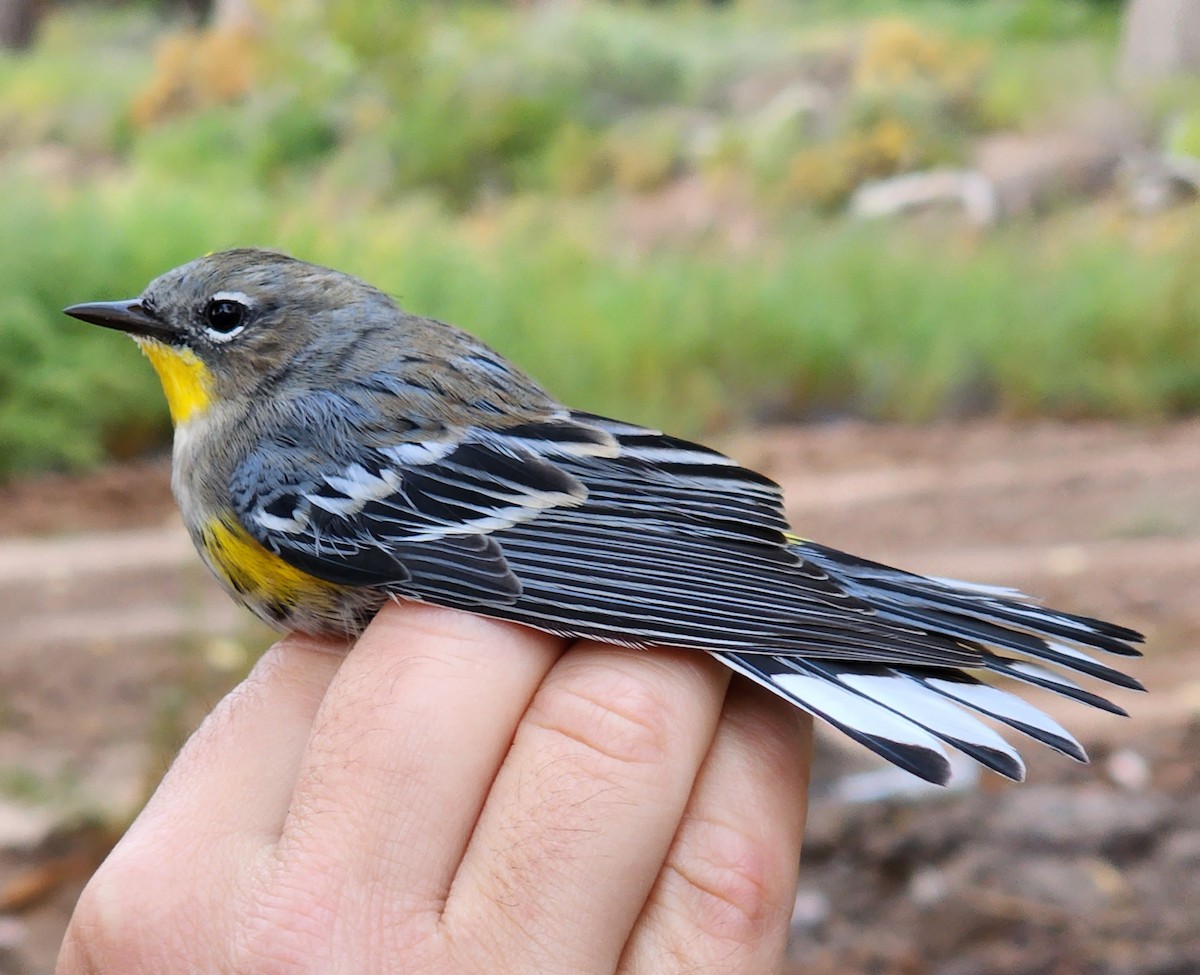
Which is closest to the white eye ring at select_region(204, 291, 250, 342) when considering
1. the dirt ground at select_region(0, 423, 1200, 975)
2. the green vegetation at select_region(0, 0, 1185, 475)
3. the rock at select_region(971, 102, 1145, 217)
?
the dirt ground at select_region(0, 423, 1200, 975)

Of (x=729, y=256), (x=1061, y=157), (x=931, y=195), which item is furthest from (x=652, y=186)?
(x=1061, y=157)

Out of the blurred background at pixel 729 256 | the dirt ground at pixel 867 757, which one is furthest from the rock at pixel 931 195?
the dirt ground at pixel 867 757

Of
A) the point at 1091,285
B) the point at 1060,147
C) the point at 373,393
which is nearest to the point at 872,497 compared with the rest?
the point at 1091,285

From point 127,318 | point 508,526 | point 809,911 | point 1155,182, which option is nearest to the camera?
point 508,526

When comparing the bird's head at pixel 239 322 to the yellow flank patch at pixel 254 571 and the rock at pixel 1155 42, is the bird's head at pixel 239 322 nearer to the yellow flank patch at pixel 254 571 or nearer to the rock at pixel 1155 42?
the yellow flank patch at pixel 254 571

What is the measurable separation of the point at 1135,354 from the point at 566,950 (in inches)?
92.9

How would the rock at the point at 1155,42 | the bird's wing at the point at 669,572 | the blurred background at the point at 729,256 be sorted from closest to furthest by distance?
the bird's wing at the point at 669,572 < the blurred background at the point at 729,256 < the rock at the point at 1155,42

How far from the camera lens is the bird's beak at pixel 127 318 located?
49.6 inches

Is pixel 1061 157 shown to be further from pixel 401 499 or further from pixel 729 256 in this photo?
pixel 401 499

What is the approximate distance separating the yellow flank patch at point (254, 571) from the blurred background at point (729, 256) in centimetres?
112

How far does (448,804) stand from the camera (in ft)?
2.73

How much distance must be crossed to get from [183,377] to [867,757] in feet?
5.47

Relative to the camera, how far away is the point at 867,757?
2391 mm

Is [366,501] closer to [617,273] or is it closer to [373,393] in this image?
[373,393]
